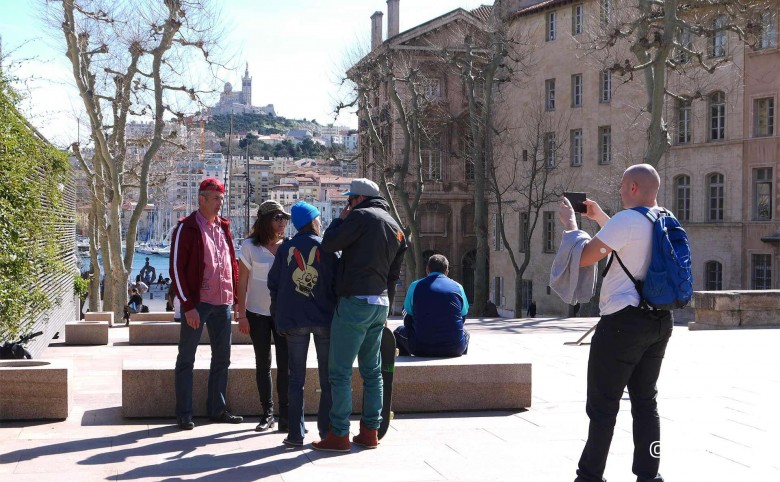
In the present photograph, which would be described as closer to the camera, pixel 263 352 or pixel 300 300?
pixel 300 300

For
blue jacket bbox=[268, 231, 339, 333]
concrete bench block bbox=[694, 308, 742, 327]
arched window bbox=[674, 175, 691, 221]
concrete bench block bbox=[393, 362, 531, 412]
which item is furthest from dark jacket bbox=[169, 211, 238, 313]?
arched window bbox=[674, 175, 691, 221]

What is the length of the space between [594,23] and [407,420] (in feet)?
131

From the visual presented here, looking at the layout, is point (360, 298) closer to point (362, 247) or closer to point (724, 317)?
point (362, 247)

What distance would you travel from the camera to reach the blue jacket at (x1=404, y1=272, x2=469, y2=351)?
32.7ft

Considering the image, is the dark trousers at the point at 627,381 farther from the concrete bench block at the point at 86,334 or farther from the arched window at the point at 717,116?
the arched window at the point at 717,116

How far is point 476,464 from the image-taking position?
752 centimetres

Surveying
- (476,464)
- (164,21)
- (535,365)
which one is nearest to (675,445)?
(476,464)

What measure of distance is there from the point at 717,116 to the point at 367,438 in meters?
39.7

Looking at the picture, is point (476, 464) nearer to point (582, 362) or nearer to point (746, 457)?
point (746, 457)

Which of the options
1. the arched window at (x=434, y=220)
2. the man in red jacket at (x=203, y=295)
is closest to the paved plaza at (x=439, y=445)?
the man in red jacket at (x=203, y=295)

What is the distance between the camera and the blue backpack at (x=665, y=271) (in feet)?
20.2

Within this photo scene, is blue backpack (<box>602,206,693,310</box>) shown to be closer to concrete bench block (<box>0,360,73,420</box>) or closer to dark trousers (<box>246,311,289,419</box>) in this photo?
dark trousers (<box>246,311,289,419</box>)

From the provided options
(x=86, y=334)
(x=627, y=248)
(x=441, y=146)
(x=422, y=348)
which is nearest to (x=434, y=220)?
(x=441, y=146)

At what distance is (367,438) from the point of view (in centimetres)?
805
